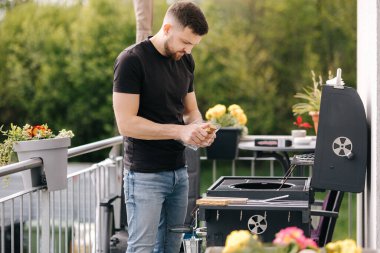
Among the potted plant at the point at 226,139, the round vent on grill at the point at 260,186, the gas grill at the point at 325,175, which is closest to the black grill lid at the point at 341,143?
the gas grill at the point at 325,175

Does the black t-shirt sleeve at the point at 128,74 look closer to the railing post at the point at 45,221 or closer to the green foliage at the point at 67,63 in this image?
the railing post at the point at 45,221

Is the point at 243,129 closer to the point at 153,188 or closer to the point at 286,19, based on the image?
the point at 153,188

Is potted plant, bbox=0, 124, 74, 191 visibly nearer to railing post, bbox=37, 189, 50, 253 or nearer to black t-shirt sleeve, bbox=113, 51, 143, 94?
railing post, bbox=37, 189, 50, 253

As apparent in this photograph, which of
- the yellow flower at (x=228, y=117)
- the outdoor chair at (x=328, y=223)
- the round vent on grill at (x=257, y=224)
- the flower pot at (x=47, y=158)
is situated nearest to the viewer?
the round vent on grill at (x=257, y=224)

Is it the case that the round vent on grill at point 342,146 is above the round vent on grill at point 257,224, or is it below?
above

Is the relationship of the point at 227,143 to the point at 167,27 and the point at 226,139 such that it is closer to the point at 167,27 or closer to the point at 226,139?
the point at 226,139

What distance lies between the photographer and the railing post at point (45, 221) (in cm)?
354

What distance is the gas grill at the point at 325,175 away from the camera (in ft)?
9.77

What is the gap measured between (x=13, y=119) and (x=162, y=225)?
18.6m

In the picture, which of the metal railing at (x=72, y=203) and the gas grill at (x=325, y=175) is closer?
the gas grill at (x=325, y=175)

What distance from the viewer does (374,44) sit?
294 centimetres

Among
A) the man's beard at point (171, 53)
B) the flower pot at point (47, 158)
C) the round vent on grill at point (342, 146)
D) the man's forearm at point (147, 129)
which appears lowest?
the flower pot at point (47, 158)

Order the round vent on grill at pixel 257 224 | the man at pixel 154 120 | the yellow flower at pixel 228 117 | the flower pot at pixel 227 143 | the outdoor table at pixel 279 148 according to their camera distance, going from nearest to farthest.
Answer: the round vent on grill at pixel 257 224
the man at pixel 154 120
the outdoor table at pixel 279 148
the flower pot at pixel 227 143
the yellow flower at pixel 228 117

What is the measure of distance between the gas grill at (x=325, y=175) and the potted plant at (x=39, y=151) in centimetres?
82
